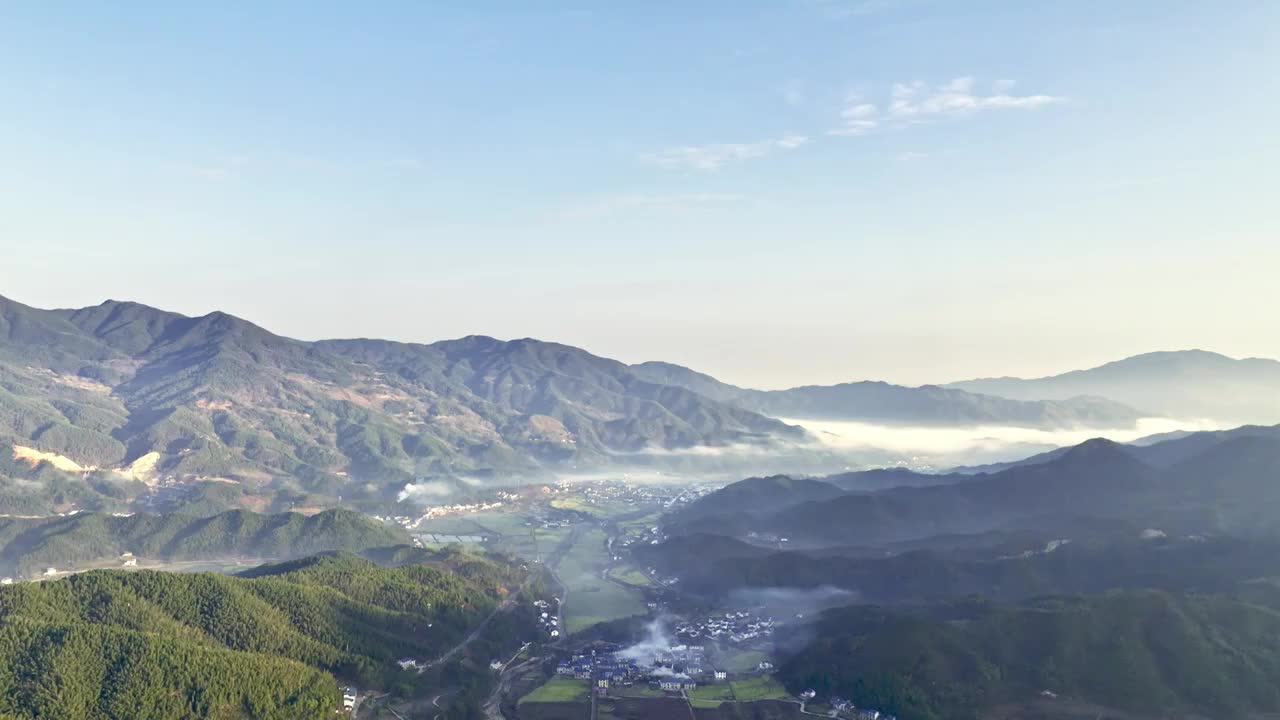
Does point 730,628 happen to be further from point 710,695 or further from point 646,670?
point 710,695

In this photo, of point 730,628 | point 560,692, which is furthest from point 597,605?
point 560,692

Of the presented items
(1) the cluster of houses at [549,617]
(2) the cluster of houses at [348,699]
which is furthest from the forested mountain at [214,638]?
(1) the cluster of houses at [549,617]

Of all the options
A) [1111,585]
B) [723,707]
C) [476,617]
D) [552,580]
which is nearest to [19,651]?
[476,617]

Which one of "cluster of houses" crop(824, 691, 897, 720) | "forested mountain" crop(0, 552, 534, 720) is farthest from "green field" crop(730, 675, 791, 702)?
"forested mountain" crop(0, 552, 534, 720)

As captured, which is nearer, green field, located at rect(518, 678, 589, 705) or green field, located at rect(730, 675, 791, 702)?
green field, located at rect(518, 678, 589, 705)

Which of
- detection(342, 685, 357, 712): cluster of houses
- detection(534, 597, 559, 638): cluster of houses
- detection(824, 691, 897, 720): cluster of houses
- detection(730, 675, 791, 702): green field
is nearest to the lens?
detection(342, 685, 357, 712): cluster of houses

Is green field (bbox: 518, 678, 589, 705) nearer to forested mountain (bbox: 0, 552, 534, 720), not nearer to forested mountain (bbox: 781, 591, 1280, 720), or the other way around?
forested mountain (bbox: 0, 552, 534, 720)

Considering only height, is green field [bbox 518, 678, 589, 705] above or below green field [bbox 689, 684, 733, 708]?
below

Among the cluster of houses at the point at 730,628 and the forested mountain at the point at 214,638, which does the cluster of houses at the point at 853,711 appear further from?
the forested mountain at the point at 214,638
